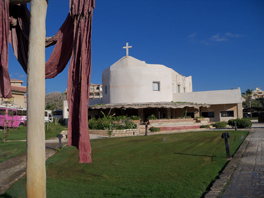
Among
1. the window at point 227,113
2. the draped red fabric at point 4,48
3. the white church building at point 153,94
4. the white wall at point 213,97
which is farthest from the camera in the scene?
the window at point 227,113

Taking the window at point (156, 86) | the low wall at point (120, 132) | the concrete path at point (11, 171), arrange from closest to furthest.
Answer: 1. the concrete path at point (11, 171)
2. the low wall at point (120, 132)
3. the window at point (156, 86)

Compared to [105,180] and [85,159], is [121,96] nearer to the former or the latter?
[105,180]

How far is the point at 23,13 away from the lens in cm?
335

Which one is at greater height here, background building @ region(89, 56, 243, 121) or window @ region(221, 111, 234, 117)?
background building @ region(89, 56, 243, 121)

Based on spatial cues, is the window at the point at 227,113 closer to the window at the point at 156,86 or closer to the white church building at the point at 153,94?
the white church building at the point at 153,94

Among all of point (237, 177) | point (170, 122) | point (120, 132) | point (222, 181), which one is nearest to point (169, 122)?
point (170, 122)

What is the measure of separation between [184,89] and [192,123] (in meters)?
11.5

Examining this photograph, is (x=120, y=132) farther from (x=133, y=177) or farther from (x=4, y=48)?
(x=4, y=48)

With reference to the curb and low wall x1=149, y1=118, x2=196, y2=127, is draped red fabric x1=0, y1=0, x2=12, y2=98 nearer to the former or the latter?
the curb

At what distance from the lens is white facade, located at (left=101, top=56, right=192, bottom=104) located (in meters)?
29.0

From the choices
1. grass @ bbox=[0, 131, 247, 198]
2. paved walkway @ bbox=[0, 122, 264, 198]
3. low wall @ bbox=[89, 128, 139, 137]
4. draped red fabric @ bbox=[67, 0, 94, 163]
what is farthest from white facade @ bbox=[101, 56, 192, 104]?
draped red fabric @ bbox=[67, 0, 94, 163]

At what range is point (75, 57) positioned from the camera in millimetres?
3037

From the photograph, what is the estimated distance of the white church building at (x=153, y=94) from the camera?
2897 cm

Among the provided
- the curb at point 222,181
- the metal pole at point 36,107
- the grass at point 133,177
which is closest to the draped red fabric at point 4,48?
the metal pole at point 36,107
